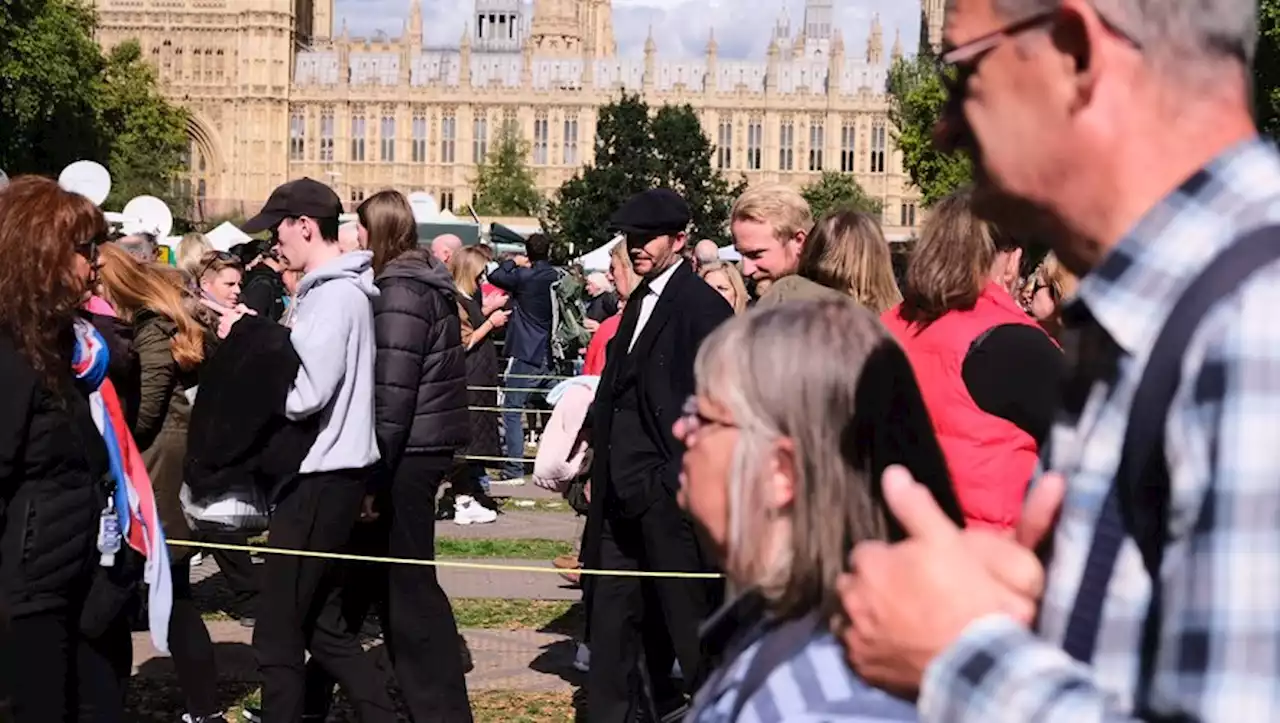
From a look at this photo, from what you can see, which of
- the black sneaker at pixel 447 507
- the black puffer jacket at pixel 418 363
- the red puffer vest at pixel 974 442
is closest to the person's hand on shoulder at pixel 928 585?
the red puffer vest at pixel 974 442

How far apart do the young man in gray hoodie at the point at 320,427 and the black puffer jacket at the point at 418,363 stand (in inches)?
4.8

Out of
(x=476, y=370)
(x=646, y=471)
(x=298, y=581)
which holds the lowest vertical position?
(x=298, y=581)

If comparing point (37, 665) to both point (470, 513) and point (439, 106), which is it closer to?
point (470, 513)

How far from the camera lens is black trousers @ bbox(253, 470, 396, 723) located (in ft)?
16.7

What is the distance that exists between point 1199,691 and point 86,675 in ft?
11.8

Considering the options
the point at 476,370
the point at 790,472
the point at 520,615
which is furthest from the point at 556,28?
the point at 790,472

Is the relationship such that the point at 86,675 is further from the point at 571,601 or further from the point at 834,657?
the point at 571,601

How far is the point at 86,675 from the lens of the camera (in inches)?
167

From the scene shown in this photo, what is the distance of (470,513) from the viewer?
37.4 ft

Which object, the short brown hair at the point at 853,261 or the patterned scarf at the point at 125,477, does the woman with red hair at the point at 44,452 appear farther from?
the short brown hair at the point at 853,261

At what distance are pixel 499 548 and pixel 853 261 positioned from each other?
574cm

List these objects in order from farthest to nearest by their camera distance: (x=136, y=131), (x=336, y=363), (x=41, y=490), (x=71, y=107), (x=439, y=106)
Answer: (x=439, y=106) < (x=136, y=131) < (x=71, y=107) < (x=336, y=363) < (x=41, y=490)

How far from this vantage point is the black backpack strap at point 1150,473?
1137 millimetres

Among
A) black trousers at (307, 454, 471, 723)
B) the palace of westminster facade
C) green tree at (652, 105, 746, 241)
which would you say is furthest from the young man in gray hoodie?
the palace of westminster facade
